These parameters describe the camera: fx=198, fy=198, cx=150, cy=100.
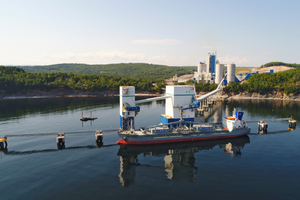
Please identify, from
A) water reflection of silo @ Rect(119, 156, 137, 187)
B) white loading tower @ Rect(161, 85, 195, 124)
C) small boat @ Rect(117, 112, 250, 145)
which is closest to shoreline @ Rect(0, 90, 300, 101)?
small boat @ Rect(117, 112, 250, 145)

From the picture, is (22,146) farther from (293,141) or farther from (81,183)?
(293,141)

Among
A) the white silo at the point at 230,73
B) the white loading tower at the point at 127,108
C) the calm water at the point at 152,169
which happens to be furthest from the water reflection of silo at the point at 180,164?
the white silo at the point at 230,73

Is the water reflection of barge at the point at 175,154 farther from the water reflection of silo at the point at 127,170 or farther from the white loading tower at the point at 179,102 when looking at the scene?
the white loading tower at the point at 179,102

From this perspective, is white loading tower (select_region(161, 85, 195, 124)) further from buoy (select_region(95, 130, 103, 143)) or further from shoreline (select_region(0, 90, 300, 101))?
shoreline (select_region(0, 90, 300, 101))

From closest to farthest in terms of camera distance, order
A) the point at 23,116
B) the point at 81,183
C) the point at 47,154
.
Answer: the point at 81,183 < the point at 47,154 < the point at 23,116

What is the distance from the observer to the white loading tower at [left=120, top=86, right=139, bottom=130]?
194ft

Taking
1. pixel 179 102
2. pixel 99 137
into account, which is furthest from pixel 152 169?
pixel 179 102

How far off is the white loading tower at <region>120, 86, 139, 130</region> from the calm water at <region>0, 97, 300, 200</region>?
6976mm

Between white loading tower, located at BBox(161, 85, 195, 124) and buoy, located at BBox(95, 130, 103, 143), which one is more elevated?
white loading tower, located at BBox(161, 85, 195, 124)

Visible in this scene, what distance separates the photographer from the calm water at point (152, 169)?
33375 mm

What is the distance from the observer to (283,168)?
41969mm

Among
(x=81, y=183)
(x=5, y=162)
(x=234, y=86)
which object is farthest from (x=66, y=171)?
(x=234, y=86)

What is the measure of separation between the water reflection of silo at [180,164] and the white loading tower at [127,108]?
51.6 feet

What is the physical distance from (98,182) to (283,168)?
1502 inches
